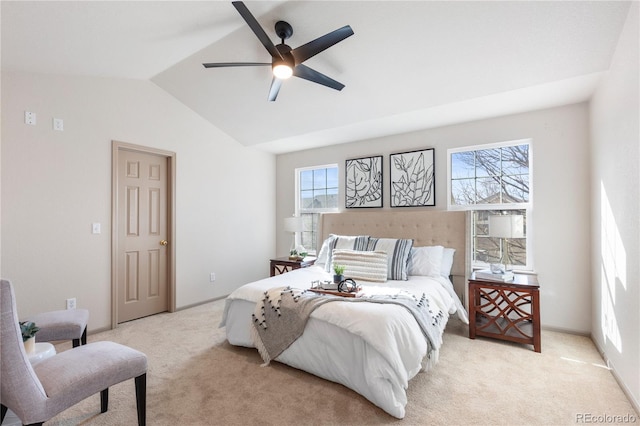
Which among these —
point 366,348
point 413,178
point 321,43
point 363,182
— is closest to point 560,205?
point 413,178

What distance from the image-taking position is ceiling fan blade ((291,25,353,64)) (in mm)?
2098

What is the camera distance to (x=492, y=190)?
3.72 m

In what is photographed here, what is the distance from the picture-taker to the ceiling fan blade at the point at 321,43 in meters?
2.10

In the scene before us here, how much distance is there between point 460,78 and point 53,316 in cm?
408

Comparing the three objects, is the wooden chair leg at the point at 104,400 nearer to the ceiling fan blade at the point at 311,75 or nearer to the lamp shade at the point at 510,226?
the ceiling fan blade at the point at 311,75

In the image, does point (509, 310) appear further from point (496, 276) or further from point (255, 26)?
point (255, 26)

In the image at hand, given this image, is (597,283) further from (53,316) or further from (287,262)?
(53,316)

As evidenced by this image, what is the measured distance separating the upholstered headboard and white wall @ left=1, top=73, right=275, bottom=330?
1939 mm

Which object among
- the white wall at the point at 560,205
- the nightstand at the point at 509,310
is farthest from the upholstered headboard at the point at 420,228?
the white wall at the point at 560,205

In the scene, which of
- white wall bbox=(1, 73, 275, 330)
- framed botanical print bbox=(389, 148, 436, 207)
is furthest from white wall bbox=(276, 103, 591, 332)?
white wall bbox=(1, 73, 275, 330)

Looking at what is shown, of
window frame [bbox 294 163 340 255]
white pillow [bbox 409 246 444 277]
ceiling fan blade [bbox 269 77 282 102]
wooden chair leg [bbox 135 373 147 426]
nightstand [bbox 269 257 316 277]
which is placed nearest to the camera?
wooden chair leg [bbox 135 373 147 426]

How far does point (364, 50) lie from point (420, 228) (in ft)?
7.29

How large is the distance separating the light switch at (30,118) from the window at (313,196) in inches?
136

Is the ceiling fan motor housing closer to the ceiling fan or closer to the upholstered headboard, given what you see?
the ceiling fan
